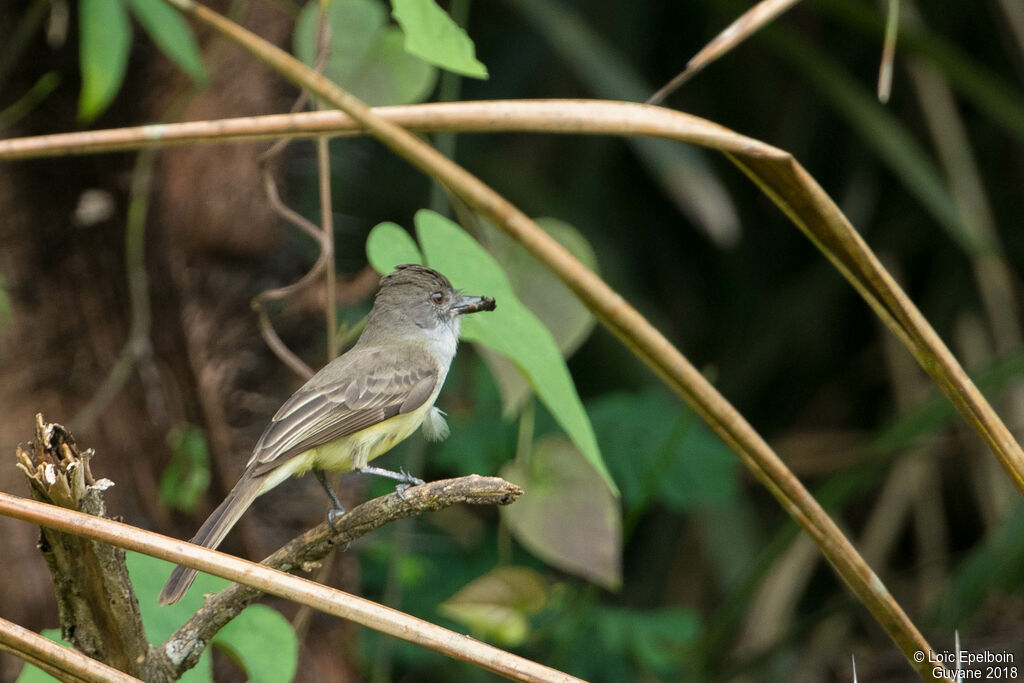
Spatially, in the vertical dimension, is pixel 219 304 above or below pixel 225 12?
below

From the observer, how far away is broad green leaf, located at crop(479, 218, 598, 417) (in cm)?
249

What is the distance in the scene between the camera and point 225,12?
362 cm

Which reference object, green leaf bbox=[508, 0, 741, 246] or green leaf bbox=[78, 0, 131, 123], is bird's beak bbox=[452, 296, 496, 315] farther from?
green leaf bbox=[508, 0, 741, 246]

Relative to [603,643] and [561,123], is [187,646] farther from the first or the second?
[603,643]

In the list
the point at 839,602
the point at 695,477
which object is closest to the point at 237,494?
the point at 695,477

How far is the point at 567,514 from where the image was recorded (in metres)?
2.53

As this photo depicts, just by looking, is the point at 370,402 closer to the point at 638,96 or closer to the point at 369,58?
the point at 369,58

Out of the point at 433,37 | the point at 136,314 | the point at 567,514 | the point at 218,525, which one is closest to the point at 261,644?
the point at 218,525

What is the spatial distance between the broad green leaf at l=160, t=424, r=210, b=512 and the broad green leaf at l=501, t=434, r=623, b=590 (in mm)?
1202

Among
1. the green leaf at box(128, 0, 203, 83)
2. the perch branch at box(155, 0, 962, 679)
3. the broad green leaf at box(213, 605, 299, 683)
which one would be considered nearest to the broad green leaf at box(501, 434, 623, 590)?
the broad green leaf at box(213, 605, 299, 683)

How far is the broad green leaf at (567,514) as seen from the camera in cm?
246

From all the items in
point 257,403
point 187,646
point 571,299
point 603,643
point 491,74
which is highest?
point 491,74

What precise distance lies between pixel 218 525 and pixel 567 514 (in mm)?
881

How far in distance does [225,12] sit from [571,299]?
6.13 feet
